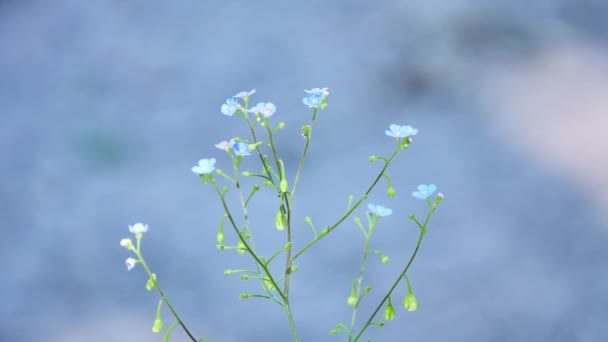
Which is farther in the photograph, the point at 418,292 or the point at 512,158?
the point at 512,158

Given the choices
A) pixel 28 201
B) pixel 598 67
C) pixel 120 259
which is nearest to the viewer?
pixel 120 259

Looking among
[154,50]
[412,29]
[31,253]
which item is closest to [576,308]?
[412,29]

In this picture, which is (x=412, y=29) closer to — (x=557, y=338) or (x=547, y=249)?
(x=547, y=249)

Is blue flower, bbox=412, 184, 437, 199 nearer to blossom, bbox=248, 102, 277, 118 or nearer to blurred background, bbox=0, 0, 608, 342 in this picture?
blossom, bbox=248, 102, 277, 118

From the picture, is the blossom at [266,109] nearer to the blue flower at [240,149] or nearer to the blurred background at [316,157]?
the blue flower at [240,149]

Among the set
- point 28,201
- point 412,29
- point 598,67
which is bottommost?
A: point 28,201

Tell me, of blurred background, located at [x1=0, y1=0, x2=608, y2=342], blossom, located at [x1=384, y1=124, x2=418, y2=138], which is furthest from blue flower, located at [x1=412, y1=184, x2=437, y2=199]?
blurred background, located at [x1=0, y1=0, x2=608, y2=342]

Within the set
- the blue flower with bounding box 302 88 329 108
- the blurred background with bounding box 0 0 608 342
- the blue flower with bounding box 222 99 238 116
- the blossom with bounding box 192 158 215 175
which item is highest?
the blurred background with bounding box 0 0 608 342

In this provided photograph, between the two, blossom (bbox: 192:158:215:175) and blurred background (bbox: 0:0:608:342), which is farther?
blurred background (bbox: 0:0:608:342)
